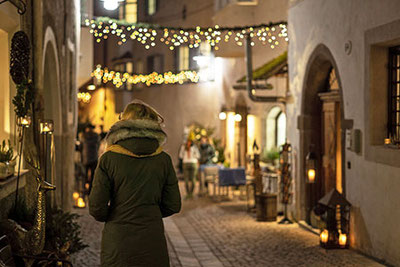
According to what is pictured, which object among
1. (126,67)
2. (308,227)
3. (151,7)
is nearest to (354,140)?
(308,227)

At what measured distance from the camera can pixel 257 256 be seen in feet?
34.4

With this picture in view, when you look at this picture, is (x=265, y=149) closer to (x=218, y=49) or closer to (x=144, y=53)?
(x=218, y=49)

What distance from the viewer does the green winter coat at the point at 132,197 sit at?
17.1 feet

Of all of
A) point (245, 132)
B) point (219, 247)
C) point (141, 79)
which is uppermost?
point (141, 79)

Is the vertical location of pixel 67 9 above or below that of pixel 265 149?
above

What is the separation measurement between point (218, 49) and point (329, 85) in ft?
33.8

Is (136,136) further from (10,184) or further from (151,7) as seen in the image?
(151,7)

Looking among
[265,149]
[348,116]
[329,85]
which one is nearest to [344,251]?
[348,116]

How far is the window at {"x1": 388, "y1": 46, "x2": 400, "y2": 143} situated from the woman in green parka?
5581mm

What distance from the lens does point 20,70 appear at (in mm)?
7879

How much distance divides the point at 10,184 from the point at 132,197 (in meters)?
2.61

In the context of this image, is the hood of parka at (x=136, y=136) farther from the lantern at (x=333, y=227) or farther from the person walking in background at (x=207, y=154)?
the person walking in background at (x=207, y=154)

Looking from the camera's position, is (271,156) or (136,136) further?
(271,156)

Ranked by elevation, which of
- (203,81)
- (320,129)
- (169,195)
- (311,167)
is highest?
(203,81)
